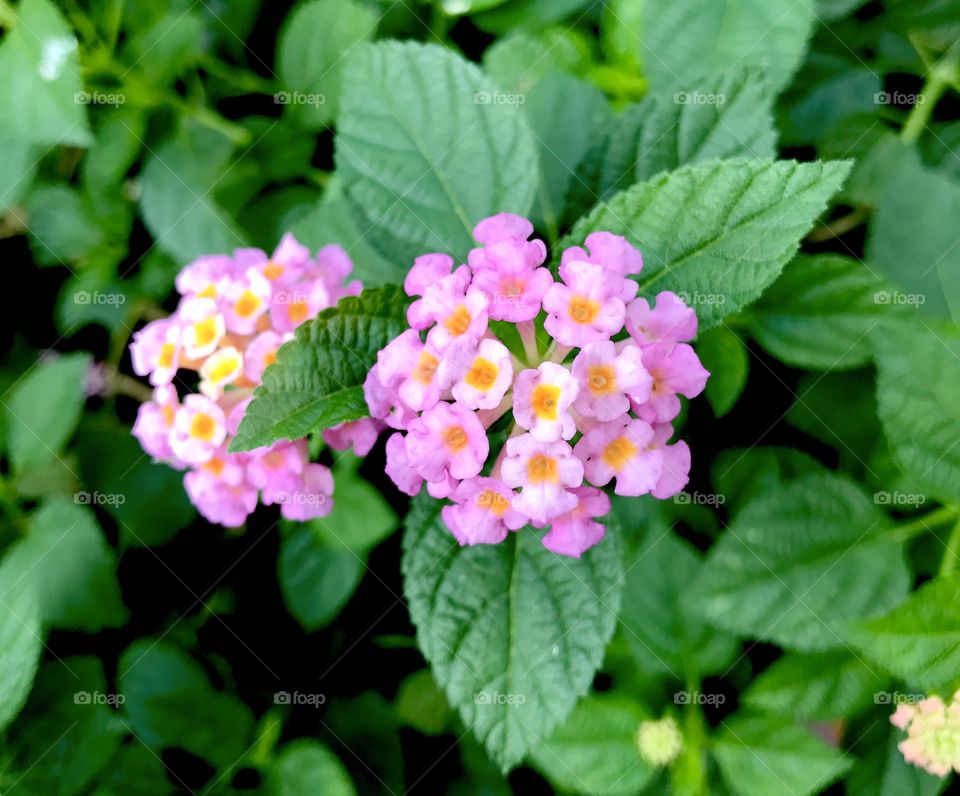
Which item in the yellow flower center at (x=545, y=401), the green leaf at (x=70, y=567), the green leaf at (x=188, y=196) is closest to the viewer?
the yellow flower center at (x=545, y=401)

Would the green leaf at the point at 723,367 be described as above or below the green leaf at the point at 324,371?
below

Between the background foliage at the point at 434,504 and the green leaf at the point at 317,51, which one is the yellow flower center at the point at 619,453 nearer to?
the background foliage at the point at 434,504

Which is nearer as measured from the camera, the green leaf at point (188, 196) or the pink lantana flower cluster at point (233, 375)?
the pink lantana flower cluster at point (233, 375)

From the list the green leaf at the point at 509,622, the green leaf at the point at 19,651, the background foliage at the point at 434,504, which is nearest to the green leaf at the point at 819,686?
the background foliage at the point at 434,504

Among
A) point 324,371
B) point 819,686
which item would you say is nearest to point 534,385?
point 324,371

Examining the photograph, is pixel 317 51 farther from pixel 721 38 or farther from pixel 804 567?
pixel 804 567
